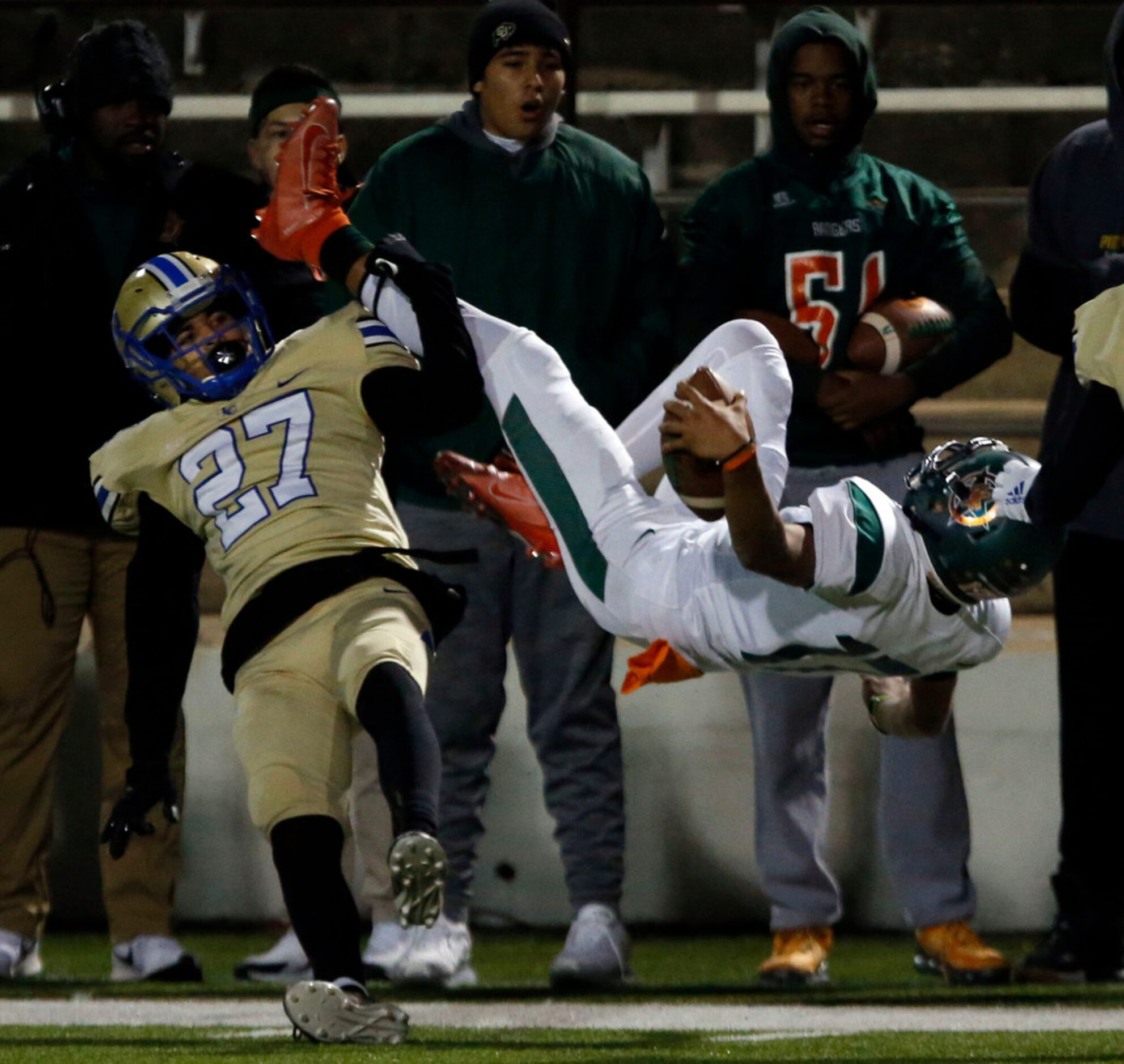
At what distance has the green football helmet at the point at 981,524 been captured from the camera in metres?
3.49

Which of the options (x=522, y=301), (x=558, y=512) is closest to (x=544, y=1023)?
(x=558, y=512)

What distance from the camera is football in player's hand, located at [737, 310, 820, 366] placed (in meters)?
4.81

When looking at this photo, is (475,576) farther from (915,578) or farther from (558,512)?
(915,578)

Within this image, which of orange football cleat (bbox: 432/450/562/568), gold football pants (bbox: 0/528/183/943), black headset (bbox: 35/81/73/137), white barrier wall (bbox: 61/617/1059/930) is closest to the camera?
orange football cleat (bbox: 432/450/562/568)

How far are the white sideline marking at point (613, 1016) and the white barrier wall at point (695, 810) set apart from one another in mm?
1342

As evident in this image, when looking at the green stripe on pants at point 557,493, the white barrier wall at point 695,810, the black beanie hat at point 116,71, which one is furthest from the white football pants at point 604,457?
the white barrier wall at point 695,810

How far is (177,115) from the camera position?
704cm

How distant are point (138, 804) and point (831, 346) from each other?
6.62 ft

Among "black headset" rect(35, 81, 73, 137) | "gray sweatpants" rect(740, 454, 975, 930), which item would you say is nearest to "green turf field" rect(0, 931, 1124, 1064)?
"gray sweatpants" rect(740, 454, 975, 930)

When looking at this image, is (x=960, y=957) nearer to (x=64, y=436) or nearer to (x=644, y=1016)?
(x=644, y=1016)

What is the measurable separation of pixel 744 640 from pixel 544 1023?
917 mm

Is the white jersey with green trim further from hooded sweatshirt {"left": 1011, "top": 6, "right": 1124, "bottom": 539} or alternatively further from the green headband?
the green headband

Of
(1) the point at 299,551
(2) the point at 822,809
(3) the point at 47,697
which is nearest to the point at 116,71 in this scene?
(3) the point at 47,697

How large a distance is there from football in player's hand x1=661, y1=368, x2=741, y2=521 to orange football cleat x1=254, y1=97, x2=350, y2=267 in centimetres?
95
